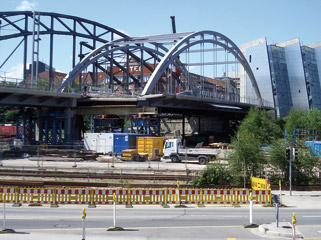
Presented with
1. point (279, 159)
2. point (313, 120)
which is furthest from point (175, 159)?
point (313, 120)

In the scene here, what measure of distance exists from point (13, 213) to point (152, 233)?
7.76m

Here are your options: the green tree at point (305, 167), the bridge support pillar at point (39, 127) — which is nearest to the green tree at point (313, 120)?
the green tree at point (305, 167)

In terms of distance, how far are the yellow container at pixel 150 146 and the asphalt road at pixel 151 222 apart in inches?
1013

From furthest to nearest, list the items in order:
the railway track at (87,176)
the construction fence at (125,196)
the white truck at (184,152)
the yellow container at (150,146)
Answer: the yellow container at (150,146)
the white truck at (184,152)
the railway track at (87,176)
the construction fence at (125,196)

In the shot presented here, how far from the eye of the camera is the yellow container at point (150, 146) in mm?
46375

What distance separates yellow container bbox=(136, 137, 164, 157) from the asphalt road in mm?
25737

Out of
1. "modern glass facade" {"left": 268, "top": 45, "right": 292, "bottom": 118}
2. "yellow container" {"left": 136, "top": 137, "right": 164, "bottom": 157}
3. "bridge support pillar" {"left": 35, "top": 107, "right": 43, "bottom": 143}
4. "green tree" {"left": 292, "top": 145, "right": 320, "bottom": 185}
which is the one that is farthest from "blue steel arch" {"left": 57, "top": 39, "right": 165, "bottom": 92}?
"green tree" {"left": 292, "top": 145, "right": 320, "bottom": 185}

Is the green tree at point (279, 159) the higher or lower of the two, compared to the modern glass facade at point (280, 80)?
lower

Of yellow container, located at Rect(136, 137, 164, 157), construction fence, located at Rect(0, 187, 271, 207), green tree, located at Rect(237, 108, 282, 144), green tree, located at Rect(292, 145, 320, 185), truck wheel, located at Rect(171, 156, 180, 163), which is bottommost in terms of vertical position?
construction fence, located at Rect(0, 187, 271, 207)

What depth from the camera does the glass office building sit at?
92.4 m

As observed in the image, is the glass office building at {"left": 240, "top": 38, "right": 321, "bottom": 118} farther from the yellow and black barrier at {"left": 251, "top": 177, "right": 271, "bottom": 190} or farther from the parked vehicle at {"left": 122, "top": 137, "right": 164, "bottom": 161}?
the yellow and black barrier at {"left": 251, "top": 177, "right": 271, "bottom": 190}

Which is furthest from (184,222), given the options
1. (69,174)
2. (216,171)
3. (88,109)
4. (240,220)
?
(88,109)

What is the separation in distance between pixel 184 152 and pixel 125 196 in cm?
2058

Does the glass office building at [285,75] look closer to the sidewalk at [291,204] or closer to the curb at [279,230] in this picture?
the sidewalk at [291,204]
